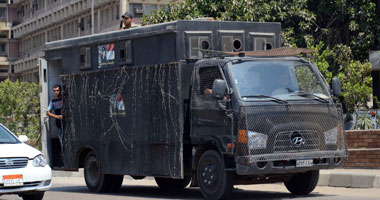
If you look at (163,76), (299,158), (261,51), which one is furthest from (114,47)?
(299,158)

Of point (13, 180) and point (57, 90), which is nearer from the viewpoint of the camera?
point (13, 180)

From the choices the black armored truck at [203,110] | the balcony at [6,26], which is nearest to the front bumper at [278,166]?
the black armored truck at [203,110]

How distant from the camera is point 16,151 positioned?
15.8 metres

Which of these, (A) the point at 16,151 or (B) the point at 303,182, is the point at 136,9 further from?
(A) the point at 16,151

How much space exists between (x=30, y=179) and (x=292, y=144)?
4119 millimetres

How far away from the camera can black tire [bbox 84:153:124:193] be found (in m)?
19.3

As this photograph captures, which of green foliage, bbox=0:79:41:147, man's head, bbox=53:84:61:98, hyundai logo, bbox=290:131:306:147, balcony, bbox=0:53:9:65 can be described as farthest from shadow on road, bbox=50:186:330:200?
balcony, bbox=0:53:9:65

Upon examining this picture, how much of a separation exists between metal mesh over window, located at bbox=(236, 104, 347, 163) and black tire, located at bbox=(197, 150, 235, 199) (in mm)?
503

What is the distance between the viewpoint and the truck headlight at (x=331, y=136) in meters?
15.8

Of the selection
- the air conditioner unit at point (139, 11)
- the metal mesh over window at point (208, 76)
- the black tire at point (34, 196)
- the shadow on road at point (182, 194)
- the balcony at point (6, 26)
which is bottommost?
the shadow on road at point (182, 194)

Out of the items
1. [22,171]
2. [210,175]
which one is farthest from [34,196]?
Result: [210,175]

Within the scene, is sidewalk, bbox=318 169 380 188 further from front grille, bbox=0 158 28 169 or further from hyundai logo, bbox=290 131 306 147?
front grille, bbox=0 158 28 169

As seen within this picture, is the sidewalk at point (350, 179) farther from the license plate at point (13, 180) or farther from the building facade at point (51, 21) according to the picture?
the building facade at point (51, 21)

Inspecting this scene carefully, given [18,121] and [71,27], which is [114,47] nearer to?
[18,121]
